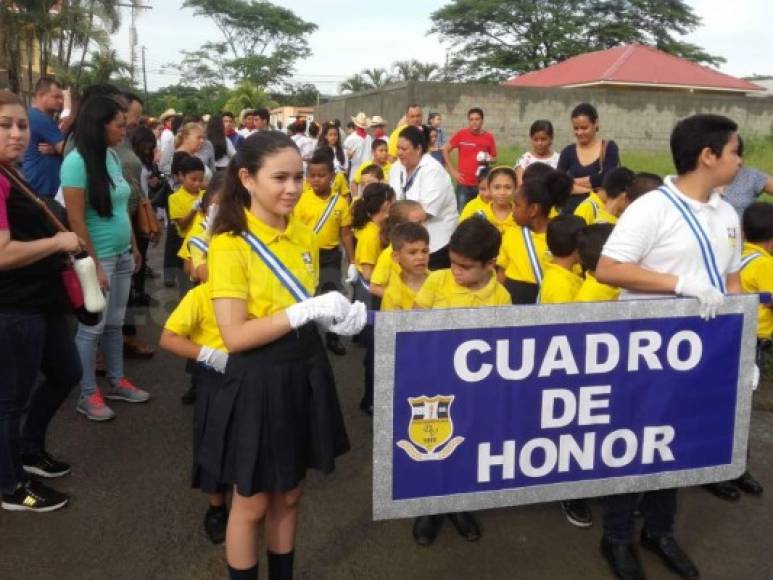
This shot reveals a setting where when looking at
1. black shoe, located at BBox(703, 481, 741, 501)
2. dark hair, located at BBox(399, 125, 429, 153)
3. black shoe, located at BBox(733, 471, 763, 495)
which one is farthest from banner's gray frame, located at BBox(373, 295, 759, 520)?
dark hair, located at BBox(399, 125, 429, 153)

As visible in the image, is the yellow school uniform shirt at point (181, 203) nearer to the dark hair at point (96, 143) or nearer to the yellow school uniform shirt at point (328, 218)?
the yellow school uniform shirt at point (328, 218)

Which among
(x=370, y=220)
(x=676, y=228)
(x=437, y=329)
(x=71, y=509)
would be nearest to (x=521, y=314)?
(x=437, y=329)

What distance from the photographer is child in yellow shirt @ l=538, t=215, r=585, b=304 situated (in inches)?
140

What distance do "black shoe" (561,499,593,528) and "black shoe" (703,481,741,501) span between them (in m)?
0.68

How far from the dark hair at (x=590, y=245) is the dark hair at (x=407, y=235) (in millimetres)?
810

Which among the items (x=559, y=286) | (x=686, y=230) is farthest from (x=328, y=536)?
(x=686, y=230)

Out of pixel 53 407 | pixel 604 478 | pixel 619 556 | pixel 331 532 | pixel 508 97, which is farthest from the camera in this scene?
pixel 508 97

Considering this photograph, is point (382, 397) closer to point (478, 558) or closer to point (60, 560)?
point (478, 558)

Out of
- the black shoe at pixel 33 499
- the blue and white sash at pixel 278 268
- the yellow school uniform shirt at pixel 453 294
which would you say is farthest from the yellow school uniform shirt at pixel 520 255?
the black shoe at pixel 33 499

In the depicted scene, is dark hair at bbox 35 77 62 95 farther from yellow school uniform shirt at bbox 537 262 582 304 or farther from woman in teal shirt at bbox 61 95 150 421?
yellow school uniform shirt at bbox 537 262 582 304

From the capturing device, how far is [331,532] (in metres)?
3.23

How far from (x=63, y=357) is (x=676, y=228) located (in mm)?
2784

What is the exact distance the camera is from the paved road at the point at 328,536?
2.96 metres

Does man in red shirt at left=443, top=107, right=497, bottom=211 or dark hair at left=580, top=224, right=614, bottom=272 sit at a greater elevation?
man in red shirt at left=443, top=107, right=497, bottom=211
